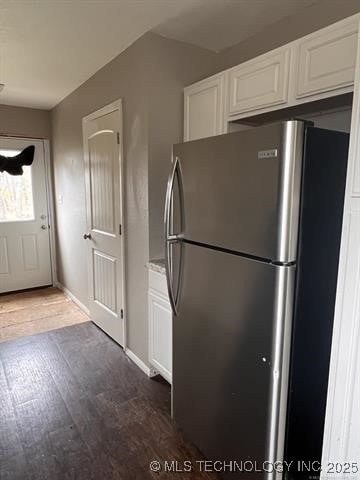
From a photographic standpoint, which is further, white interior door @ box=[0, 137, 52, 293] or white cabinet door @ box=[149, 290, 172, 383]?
white interior door @ box=[0, 137, 52, 293]

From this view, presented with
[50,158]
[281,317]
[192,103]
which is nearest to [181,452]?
[281,317]

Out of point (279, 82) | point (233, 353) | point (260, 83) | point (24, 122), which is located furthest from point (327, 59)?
point (24, 122)

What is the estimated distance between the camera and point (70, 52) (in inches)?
94.6

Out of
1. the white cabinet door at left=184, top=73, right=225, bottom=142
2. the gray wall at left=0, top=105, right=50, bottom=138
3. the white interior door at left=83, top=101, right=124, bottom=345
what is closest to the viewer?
the white cabinet door at left=184, top=73, right=225, bottom=142

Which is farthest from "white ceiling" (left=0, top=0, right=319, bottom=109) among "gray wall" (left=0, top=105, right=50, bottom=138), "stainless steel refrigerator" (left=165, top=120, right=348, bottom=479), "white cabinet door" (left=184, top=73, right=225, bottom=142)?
"gray wall" (left=0, top=105, right=50, bottom=138)

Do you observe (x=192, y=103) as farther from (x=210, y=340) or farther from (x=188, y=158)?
(x=210, y=340)

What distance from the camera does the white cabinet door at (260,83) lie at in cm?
162

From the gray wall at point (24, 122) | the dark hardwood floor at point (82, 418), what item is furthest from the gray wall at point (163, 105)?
the gray wall at point (24, 122)

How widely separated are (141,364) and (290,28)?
2.58 metres

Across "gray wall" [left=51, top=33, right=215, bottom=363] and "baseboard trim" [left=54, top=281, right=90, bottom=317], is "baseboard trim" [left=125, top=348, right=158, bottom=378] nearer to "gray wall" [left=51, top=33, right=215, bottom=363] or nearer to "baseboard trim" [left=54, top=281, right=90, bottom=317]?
"gray wall" [left=51, top=33, right=215, bottom=363]

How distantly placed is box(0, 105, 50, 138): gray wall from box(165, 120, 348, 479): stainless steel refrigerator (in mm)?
3278

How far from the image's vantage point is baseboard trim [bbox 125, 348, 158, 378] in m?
2.42

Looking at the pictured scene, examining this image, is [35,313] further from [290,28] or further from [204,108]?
[290,28]

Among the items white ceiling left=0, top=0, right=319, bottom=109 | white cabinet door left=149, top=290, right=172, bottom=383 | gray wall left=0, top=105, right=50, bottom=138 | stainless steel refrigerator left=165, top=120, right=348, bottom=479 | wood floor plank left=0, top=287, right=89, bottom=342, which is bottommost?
wood floor plank left=0, top=287, right=89, bottom=342
